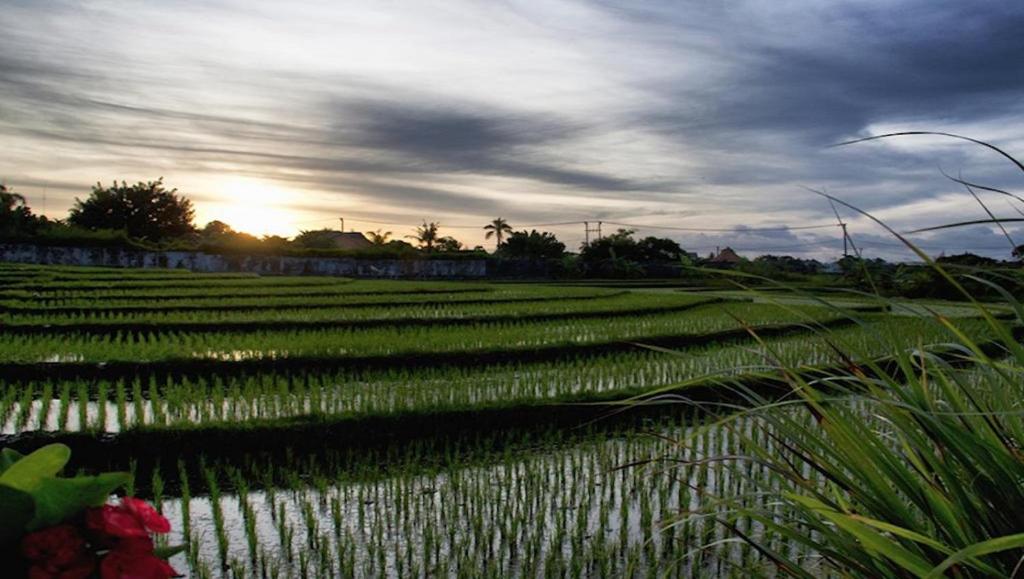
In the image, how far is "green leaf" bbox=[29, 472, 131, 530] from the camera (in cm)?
177

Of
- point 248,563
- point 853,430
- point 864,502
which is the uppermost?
point 853,430

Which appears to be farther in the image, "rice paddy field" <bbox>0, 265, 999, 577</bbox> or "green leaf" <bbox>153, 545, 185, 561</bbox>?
"rice paddy field" <bbox>0, 265, 999, 577</bbox>

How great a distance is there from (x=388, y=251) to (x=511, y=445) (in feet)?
128

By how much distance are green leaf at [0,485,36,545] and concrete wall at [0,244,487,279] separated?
128 feet

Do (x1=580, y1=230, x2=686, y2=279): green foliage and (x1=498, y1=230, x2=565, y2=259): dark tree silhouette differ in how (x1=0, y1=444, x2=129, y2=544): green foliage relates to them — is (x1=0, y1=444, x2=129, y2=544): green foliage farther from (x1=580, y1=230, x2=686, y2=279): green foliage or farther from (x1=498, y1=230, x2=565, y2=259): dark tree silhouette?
(x1=498, y1=230, x2=565, y2=259): dark tree silhouette

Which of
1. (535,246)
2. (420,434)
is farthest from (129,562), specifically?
(535,246)

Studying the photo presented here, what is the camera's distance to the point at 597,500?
16.3 ft

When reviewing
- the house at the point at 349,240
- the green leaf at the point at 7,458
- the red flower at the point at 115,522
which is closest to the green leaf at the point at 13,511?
the red flower at the point at 115,522

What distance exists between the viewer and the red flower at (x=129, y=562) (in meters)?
1.74

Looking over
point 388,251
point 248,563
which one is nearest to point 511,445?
point 248,563

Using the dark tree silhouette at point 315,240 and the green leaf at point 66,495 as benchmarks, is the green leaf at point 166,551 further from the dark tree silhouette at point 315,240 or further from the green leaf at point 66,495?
the dark tree silhouette at point 315,240

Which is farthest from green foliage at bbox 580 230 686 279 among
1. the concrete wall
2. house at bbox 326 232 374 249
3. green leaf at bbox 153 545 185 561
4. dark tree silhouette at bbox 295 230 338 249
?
green leaf at bbox 153 545 185 561

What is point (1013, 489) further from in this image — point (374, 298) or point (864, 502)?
point (374, 298)

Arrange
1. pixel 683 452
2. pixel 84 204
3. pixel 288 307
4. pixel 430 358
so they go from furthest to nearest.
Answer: pixel 84 204
pixel 288 307
pixel 430 358
pixel 683 452
